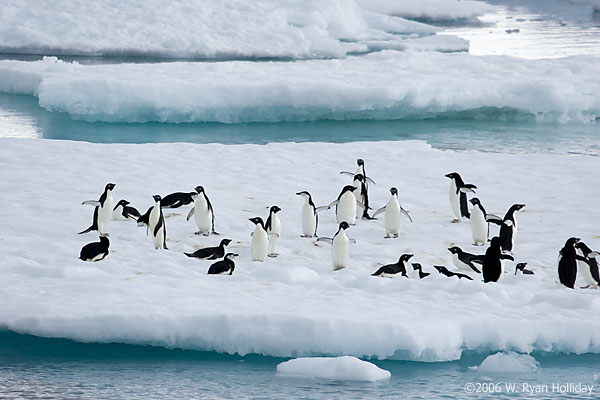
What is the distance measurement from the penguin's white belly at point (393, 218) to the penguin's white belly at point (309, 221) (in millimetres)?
675

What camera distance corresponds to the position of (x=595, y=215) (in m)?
8.14

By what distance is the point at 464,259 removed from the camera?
21.0 feet

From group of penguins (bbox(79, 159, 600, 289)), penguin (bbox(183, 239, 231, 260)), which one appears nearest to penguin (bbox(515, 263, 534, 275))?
group of penguins (bbox(79, 159, 600, 289))

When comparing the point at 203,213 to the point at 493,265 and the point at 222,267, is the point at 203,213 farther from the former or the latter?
the point at 493,265

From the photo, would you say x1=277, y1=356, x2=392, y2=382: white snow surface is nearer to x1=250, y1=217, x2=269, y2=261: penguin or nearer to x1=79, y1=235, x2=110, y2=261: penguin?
x1=250, y1=217, x2=269, y2=261: penguin

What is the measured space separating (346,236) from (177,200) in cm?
228

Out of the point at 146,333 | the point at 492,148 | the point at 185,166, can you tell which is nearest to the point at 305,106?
the point at 492,148

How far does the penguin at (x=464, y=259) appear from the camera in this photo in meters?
6.34

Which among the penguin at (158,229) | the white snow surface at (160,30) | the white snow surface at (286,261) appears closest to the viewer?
the white snow surface at (286,261)

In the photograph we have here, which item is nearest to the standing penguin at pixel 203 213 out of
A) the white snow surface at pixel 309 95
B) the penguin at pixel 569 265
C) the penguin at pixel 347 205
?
the penguin at pixel 347 205

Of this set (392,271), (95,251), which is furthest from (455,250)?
(95,251)

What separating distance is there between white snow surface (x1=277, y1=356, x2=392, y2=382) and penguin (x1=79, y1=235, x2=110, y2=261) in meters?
2.22

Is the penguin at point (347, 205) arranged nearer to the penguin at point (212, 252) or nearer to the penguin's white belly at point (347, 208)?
the penguin's white belly at point (347, 208)

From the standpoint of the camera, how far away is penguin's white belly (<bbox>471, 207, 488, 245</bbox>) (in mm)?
7109
